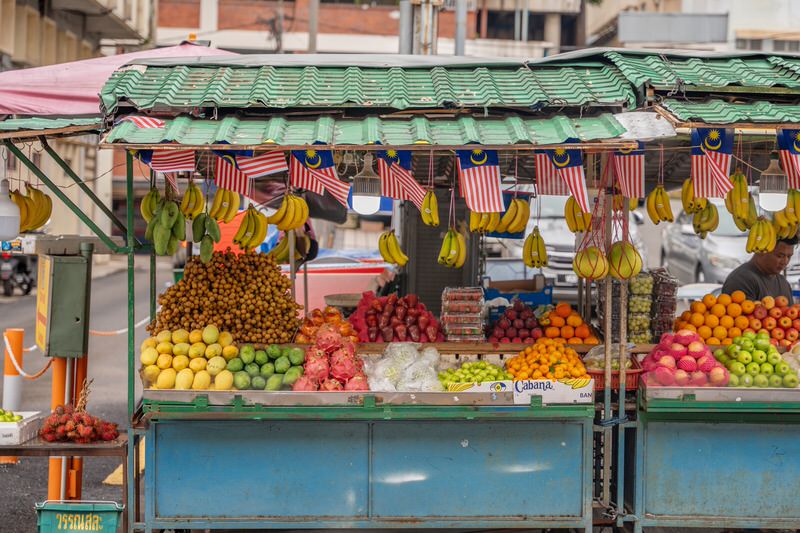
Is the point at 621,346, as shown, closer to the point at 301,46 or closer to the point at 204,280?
the point at 204,280

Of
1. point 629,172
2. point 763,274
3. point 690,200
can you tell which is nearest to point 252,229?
point 629,172

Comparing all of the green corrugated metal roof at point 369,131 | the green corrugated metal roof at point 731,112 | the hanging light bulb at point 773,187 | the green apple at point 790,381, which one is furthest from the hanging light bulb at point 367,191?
the green apple at point 790,381

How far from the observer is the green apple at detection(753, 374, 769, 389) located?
6.24m

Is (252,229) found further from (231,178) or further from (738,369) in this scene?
(738,369)

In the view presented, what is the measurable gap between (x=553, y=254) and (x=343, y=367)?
12.2 m

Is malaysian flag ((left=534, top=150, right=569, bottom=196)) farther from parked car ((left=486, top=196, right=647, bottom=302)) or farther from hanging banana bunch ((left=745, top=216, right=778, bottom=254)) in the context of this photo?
parked car ((left=486, top=196, right=647, bottom=302))

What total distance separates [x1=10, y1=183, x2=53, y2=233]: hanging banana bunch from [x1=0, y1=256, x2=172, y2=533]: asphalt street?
2.33 metres

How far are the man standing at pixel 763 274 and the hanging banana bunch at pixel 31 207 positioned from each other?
5.79m

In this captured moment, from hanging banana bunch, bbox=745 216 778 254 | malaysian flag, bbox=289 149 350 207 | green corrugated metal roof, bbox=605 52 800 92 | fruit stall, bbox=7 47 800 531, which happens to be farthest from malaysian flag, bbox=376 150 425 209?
hanging banana bunch, bbox=745 216 778 254

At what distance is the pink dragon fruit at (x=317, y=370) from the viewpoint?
621cm

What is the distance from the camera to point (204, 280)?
6746 millimetres

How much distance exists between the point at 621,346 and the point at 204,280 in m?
2.92

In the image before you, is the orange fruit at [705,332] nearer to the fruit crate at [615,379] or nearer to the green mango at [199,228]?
the fruit crate at [615,379]

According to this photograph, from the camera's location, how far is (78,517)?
19.6ft
